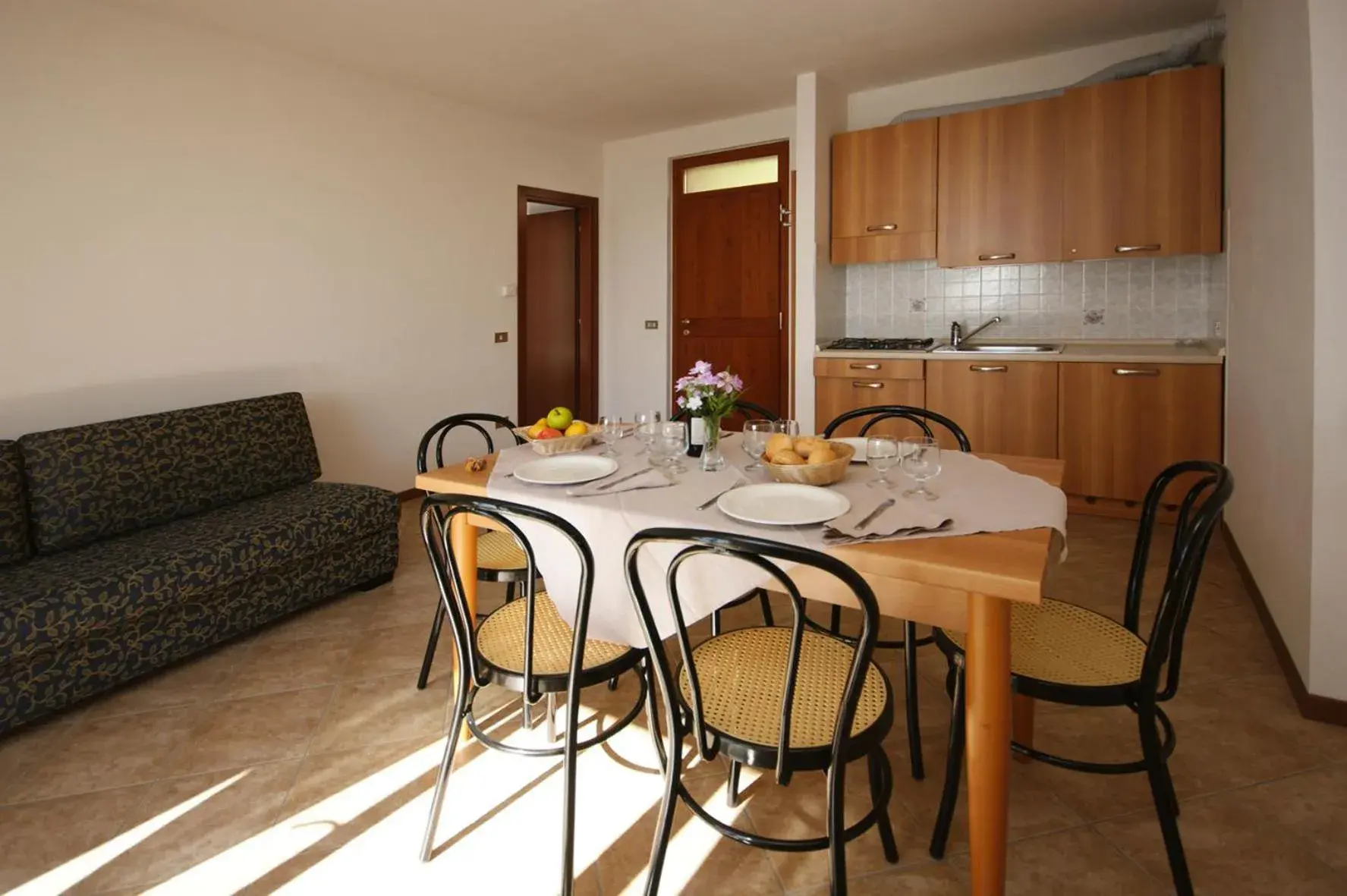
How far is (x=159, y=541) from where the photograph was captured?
8.93 ft

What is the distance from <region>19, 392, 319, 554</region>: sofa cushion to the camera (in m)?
2.71

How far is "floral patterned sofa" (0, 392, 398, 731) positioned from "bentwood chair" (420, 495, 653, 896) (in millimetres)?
1283

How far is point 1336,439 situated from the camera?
82.3 inches

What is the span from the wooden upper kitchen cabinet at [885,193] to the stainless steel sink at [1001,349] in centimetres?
60

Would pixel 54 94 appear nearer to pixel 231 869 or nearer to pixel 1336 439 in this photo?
pixel 231 869

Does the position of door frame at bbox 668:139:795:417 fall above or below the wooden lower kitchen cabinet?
above

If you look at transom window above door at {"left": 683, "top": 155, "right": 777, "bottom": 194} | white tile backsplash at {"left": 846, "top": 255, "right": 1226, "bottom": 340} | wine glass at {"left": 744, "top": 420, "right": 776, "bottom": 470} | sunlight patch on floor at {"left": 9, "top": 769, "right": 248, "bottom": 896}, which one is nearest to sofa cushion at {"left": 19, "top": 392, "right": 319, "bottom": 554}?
sunlight patch on floor at {"left": 9, "top": 769, "right": 248, "bottom": 896}

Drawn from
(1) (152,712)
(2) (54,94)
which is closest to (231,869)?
(1) (152,712)

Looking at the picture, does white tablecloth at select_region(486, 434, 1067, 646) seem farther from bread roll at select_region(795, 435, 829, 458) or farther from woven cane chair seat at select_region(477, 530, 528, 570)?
woven cane chair seat at select_region(477, 530, 528, 570)

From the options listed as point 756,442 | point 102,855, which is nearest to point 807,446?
point 756,442

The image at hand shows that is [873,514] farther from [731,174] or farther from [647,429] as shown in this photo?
[731,174]

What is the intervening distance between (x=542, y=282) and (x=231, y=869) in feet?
17.7

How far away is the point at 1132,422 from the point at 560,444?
10.5 ft

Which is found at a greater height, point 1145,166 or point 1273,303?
point 1145,166
